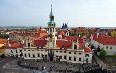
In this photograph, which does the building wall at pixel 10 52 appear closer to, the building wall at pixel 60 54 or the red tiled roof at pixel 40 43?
→ the building wall at pixel 60 54

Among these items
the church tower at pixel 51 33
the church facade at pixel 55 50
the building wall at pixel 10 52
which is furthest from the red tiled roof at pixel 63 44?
the building wall at pixel 10 52

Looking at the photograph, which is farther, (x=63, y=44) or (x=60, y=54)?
(x=63, y=44)

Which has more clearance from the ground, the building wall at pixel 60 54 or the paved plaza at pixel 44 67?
the building wall at pixel 60 54

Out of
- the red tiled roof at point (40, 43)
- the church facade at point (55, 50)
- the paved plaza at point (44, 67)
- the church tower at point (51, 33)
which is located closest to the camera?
the paved plaza at point (44, 67)

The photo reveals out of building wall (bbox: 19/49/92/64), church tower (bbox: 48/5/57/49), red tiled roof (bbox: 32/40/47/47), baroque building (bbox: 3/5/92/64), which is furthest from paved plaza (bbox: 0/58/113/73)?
church tower (bbox: 48/5/57/49)

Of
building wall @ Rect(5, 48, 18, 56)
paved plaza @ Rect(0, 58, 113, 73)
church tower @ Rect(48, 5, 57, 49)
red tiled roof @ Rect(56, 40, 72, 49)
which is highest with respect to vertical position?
church tower @ Rect(48, 5, 57, 49)

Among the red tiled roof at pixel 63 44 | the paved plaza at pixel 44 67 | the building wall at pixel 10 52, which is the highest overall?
the red tiled roof at pixel 63 44

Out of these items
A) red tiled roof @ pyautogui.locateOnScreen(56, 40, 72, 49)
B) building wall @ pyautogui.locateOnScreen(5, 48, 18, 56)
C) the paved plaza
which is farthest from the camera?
building wall @ pyautogui.locateOnScreen(5, 48, 18, 56)

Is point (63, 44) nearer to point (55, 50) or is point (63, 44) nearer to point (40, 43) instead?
point (55, 50)

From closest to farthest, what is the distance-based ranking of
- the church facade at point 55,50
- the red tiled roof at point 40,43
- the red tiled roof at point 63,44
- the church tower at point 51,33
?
the church facade at point 55,50 < the red tiled roof at point 63,44 < the church tower at point 51,33 < the red tiled roof at point 40,43

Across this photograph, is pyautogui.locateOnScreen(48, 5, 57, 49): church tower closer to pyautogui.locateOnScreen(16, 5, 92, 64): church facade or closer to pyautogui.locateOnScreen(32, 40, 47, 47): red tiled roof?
pyautogui.locateOnScreen(16, 5, 92, 64): church facade

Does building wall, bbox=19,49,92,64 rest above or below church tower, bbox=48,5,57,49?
below

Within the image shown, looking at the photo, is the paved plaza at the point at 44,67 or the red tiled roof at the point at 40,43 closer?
the paved plaza at the point at 44,67

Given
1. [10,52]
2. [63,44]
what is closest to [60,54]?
[63,44]
